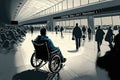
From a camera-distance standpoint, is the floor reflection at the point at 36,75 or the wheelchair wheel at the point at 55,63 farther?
the wheelchair wheel at the point at 55,63

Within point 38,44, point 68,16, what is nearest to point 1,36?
point 38,44

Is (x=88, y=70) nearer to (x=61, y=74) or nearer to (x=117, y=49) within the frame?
(x=61, y=74)

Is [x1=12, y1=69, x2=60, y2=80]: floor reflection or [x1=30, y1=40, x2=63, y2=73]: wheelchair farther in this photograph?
[x1=30, y1=40, x2=63, y2=73]: wheelchair

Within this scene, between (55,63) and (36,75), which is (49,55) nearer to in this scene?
(55,63)

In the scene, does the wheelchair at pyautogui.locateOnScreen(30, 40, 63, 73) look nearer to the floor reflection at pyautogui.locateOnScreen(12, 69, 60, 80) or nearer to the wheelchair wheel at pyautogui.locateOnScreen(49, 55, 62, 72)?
the wheelchair wheel at pyautogui.locateOnScreen(49, 55, 62, 72)

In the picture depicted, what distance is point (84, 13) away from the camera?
3391cm

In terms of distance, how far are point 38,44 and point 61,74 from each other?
121 centimetres

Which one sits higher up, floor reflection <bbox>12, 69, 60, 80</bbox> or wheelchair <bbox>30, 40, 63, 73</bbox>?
wheelchair <bbox>30, 40, 63, 73</bbox>

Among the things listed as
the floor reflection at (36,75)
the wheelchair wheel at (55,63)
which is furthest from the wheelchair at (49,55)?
the floor reflection at (36,75)

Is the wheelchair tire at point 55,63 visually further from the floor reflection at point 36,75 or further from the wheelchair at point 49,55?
the floor reflection at point 36,75

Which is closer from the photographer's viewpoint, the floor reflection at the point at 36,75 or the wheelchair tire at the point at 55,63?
the floor reflection at the point at 36,75

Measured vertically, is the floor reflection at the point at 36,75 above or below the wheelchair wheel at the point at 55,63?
below

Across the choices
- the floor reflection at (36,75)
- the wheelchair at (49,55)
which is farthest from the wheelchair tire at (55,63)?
the floor reflection at (36,75)

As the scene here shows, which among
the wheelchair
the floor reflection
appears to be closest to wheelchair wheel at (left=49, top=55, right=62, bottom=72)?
the wheelchair
